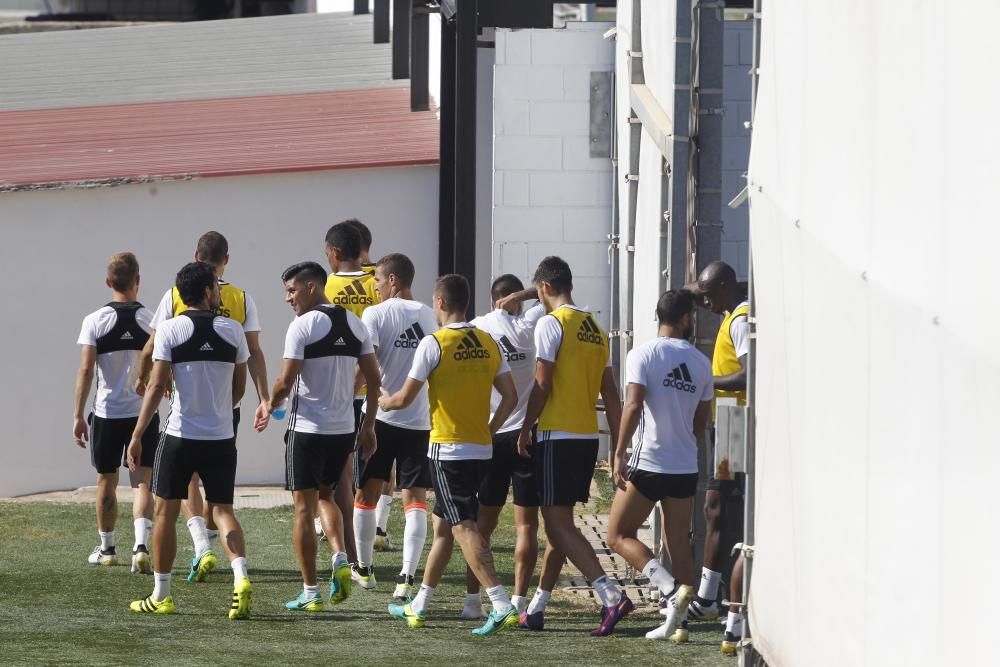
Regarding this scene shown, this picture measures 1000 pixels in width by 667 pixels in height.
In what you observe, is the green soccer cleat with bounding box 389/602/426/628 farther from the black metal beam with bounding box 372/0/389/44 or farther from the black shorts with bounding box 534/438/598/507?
the black metal beam with bounding box 372/0/389/44

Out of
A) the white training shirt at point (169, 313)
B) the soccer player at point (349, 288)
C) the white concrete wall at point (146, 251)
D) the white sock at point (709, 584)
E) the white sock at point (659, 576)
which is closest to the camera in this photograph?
the white sock at point (659, 576)

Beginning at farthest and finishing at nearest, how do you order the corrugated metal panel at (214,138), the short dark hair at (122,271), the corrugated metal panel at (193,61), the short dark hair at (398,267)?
the corrugated metal panel at (193,61) < the corrugated metal panel at (214,138) < the short dark hair at (122,271) < the short dark hair at (398,267)

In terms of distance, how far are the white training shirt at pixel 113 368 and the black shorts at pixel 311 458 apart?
173 cm

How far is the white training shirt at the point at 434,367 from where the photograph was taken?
7512 millimetres

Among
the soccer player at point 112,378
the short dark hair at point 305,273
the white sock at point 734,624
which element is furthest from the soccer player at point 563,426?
the soccer player at point 112,378

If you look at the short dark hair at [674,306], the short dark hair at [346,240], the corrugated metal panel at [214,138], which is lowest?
the short dark hair at [674,306]

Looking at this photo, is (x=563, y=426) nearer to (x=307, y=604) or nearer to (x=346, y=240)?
(x=307, y=604)

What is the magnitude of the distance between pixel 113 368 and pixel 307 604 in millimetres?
2211

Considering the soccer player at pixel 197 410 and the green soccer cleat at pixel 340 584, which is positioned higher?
the soccer player at pixel 197 410

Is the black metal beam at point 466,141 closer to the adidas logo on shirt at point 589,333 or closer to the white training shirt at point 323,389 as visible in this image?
the white training shirt at point 323,389

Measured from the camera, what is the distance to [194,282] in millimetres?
7566

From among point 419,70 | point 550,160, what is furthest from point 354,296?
point 419,70

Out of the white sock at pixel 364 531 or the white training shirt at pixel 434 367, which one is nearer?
the white training shirt at pixel 434 367

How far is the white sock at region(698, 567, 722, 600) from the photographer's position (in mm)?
7984
